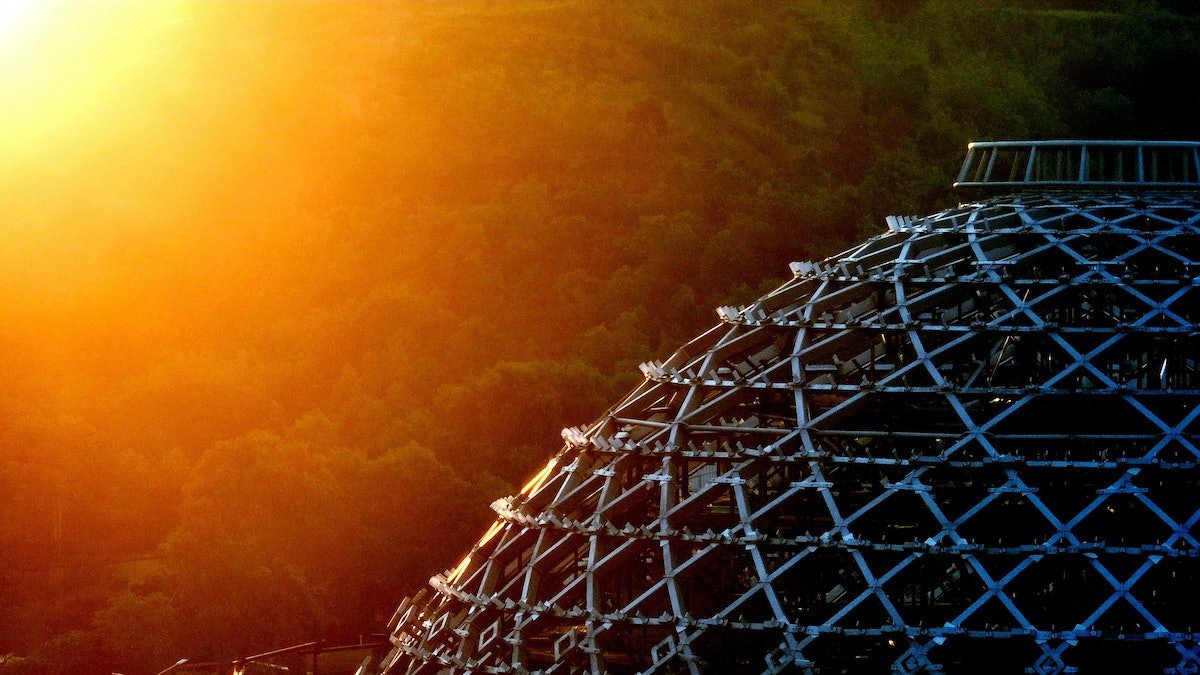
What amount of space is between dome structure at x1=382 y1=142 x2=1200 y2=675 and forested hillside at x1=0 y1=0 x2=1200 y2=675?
3506 centimetres

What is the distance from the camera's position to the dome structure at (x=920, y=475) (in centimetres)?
3900

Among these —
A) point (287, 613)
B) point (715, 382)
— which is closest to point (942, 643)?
point (715, 382)

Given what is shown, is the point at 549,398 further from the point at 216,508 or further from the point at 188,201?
the point at 188,201

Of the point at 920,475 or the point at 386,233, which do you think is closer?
the point at 920,475

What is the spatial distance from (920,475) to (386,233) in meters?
93.8

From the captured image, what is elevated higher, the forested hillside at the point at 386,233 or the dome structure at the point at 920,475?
the forested hillside at the point at 386,233

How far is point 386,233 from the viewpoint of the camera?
427 ft

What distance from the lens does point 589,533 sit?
42.7m

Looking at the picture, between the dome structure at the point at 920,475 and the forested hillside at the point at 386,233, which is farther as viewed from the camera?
the forested hillside at the point at 386,233

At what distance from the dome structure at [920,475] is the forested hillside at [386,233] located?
35.1 m

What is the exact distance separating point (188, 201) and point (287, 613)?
209 feet

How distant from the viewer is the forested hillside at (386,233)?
84.6 meters

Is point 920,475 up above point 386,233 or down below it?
below

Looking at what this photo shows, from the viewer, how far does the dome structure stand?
128ft
